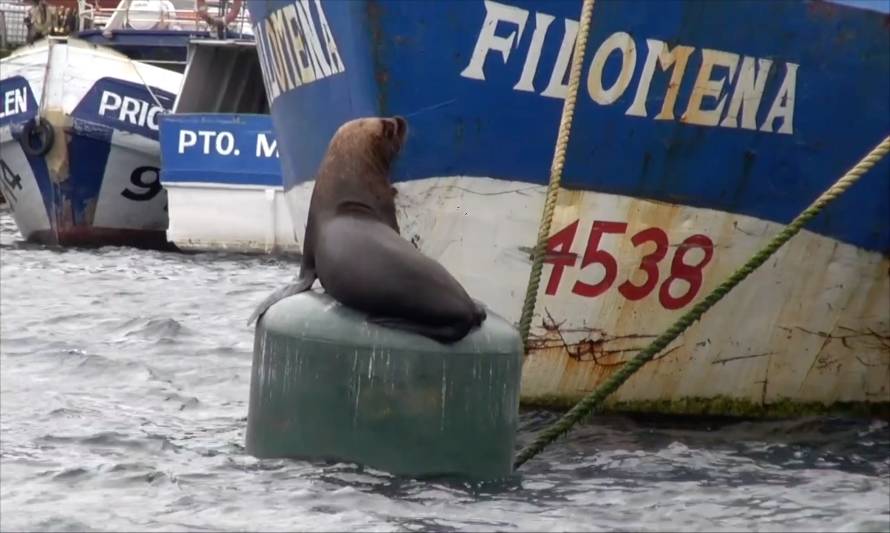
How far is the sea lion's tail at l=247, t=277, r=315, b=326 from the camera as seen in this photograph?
6.72m

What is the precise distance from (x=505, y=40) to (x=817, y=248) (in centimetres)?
191

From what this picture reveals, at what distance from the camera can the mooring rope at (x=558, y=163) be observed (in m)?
7.39

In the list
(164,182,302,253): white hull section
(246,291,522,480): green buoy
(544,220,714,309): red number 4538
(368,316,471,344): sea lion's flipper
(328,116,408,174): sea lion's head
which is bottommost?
(164,182,302,253): white hull section

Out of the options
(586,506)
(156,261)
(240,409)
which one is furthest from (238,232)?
(586,506)

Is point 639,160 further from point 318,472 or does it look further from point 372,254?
point 318,472

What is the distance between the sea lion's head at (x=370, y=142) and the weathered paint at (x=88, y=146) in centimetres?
1401

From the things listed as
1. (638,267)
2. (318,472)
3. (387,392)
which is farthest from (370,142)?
(638,267)

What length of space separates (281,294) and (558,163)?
55.5 inches

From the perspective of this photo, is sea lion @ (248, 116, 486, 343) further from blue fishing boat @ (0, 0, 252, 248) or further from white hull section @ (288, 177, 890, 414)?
blue fishing boat @ (0, 0, 252, 248)

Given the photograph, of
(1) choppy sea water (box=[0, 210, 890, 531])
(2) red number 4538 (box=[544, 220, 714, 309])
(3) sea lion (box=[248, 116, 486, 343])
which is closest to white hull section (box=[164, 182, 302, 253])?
(1) choppy sea water (box=[0, 210, 890, 531])

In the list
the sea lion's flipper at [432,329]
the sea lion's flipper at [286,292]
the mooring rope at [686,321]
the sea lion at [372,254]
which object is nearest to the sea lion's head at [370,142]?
the sea lion at [372,254]

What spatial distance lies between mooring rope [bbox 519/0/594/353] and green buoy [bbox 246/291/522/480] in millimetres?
965

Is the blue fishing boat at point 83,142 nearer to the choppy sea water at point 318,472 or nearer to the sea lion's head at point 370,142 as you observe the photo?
the choppy sea water at point 318,472

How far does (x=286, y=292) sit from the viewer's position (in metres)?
6.81
